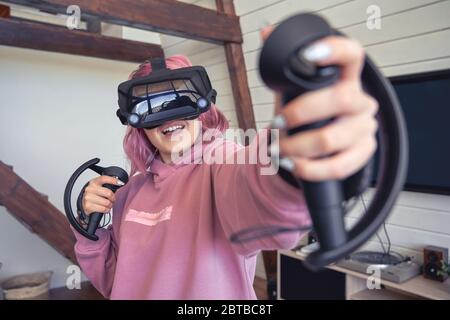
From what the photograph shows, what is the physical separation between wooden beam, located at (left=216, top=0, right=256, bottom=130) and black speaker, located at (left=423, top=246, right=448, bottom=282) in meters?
1.39

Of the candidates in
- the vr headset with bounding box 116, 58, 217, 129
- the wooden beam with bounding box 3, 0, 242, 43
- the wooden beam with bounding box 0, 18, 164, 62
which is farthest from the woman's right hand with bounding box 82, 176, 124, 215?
the wooden beam with bounding box 0, 18, 164, 62

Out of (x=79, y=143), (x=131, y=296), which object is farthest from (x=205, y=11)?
(x=131, y=296)

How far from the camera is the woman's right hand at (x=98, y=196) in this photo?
25.2 inches

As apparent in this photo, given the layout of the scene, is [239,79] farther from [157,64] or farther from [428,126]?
[157,64]

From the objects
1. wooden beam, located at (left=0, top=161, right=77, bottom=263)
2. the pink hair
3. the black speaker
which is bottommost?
the black speaker

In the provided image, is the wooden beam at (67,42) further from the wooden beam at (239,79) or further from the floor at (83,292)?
the floor at (83,292)

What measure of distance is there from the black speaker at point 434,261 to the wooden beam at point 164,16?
6.11ft

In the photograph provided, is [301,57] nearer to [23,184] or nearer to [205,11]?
[23,184]

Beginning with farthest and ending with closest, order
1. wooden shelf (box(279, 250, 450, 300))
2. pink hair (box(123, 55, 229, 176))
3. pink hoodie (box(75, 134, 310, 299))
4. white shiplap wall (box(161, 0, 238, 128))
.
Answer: white shiplap wall (box(161, 0, 238, 128)), wooden shelf (box(279, 250, 450, 300)), pink hair (box(123, 55, 229, 176)), pink hoodie (box(75, 134, 310, 299))

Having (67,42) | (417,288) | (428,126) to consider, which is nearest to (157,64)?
(428,126)

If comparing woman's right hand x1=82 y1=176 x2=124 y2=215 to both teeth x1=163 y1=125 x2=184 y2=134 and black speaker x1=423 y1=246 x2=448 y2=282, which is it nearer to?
teeth x1=163 y1=125 x2=184 y2=134

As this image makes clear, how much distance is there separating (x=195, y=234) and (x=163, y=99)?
0.23 meters

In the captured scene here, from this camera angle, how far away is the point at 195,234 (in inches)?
20.8

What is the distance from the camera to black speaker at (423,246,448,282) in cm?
181
